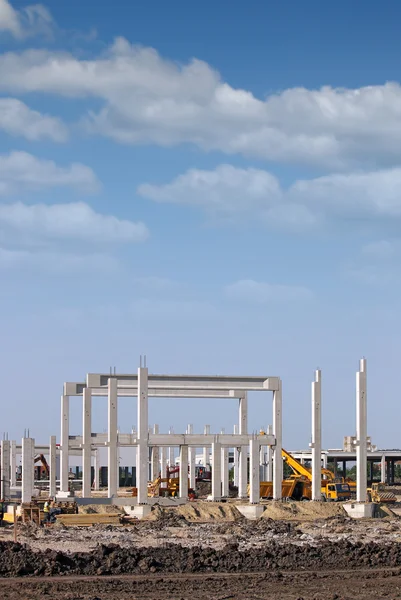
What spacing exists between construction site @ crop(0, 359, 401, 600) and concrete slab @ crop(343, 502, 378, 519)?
49mm

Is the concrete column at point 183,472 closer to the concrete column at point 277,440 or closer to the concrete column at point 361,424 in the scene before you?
the concrete column at point 277,440

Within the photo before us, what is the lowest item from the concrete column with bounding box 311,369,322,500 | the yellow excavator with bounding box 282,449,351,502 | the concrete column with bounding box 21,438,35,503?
the yellow excavator with bounding box 282,449,351,502

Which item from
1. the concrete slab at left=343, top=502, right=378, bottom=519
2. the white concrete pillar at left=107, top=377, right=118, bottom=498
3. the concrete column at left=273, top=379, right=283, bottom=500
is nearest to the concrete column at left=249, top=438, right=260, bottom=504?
the concrete slab at left=343, top=502, right=378, bottom=519

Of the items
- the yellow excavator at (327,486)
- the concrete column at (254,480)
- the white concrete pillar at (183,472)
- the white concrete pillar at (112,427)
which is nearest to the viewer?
the concrete column at (254,480)

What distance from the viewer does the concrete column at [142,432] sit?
148 feet

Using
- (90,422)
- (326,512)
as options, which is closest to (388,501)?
(326,512)

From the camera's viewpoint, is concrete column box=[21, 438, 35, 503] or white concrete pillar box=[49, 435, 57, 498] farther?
white concrete pillar box=[49, 435, 57, 498]

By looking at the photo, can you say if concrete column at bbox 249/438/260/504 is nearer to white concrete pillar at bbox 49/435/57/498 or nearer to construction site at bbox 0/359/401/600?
construction site at bbox 0/359/401/600

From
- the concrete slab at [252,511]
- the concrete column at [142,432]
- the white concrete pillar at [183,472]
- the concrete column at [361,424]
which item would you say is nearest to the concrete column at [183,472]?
the white concrete pillar at [183,472]

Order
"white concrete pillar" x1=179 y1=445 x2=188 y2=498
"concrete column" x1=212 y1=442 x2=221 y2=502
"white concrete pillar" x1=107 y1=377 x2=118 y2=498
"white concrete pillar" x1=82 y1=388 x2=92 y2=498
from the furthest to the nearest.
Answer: "white concrete pillar" x1=179 y1=445 x2=188 y2=498 → "concrete column" x1=212 y1=442 x2=221 y2=502 → "white concrete pillar" x1=82 y1=388 x2=92 y2=498 → "white concrete pillar" x1=107 y1=377 x2=118 y2=498

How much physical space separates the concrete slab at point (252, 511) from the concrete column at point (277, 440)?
19.8ft

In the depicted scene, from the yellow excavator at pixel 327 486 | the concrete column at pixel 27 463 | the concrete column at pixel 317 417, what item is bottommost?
the yellow excavator at pixel 327 486

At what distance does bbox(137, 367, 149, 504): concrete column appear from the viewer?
45.0 m

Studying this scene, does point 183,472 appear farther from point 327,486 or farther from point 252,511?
point 252,511
